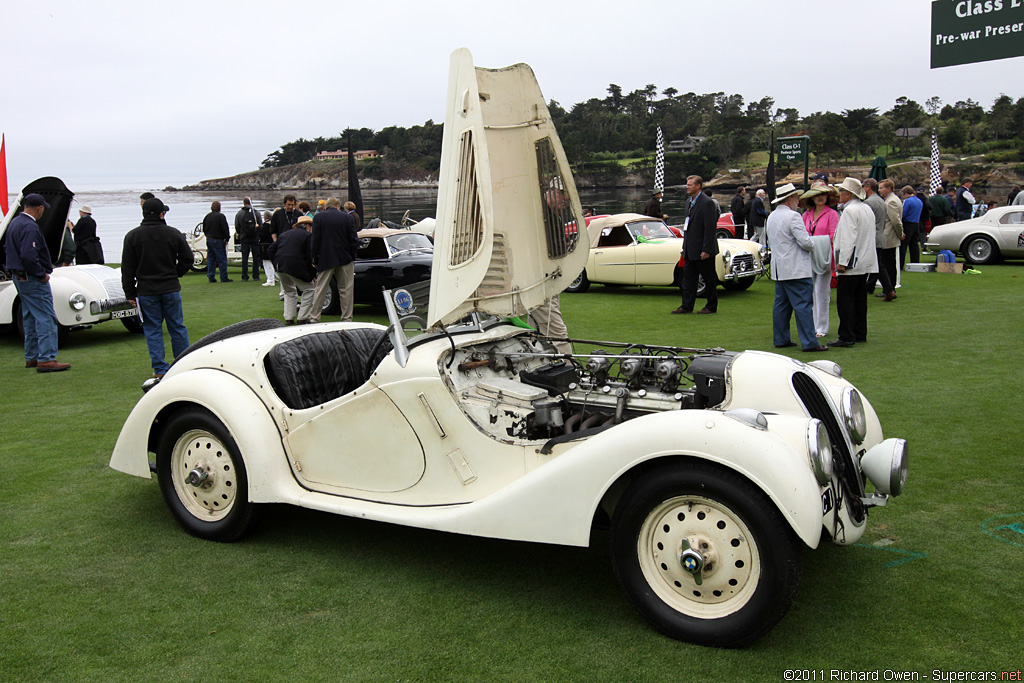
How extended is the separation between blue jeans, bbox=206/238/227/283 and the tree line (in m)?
47.7

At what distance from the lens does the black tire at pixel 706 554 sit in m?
2.88

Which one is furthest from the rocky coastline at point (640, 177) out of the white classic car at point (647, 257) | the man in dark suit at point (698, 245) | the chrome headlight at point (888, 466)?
the chrome headlight at point (888, 466)

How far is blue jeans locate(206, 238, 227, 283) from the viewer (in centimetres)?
1834

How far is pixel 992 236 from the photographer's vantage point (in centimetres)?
1698

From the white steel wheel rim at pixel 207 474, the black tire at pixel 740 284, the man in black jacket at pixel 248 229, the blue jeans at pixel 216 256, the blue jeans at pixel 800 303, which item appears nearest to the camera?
the white steel wheel rim at pixel 207 474

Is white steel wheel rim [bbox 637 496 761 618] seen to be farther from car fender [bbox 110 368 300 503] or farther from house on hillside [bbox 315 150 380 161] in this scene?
house on hillside [bbox 315 150 380 161]

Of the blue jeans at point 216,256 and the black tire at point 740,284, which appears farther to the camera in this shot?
the blue jeans at point 216,256

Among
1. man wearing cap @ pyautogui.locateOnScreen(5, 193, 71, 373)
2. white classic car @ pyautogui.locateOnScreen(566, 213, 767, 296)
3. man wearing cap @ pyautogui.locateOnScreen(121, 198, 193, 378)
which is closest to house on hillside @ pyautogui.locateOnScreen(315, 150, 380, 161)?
white classic car @ pyautogui.locateOnScreen(566, 213, 767, 296)

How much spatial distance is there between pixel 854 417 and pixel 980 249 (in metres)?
16.3

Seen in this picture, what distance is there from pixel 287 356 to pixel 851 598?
3.29 metres

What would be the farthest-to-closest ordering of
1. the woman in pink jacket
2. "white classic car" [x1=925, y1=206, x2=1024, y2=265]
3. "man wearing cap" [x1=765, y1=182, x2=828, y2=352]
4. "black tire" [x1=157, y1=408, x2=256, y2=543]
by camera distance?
1. "white classic car" [x1=925, y1=206, x2=1024, y2=265]
2. the woman in pink jacket
3. "man wearing cap" [x1=765, y1=182, x2=828, y2=352]
4. "black tire" [x1=157, y1=408, x2=256, y2=543]

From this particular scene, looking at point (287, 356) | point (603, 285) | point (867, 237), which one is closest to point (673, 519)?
point (287, 356)

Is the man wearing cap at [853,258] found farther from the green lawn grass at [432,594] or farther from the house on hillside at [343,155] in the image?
the house on hillside at [343,155]

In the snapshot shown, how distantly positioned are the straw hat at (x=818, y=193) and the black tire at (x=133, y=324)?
9.62 m
